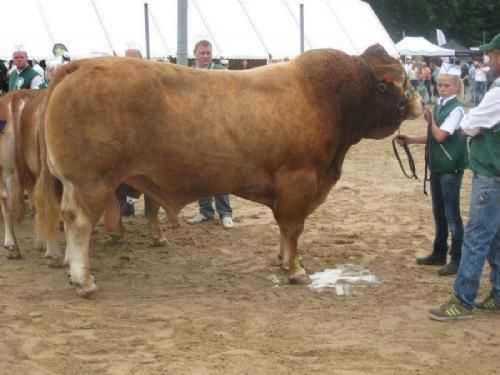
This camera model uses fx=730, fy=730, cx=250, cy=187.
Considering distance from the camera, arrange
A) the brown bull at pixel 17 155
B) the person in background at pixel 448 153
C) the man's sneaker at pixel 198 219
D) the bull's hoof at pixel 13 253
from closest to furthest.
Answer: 1. the person in background at pixel 448 153
2. the brown bull at pixel 17 155
3. the bull's hoof at pixel 13 253
4. the man's sneaker at pixel 198 219

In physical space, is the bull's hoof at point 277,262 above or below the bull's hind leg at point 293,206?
below

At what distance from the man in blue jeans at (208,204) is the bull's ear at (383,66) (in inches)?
87.6

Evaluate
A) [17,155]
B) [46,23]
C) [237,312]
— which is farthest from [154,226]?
[46,23]

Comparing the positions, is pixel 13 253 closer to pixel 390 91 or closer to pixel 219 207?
pixel 219 207

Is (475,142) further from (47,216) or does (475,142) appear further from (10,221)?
(10,221)

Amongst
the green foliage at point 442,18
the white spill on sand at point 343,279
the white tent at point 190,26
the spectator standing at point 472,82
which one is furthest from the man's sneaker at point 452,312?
the green foliage at point 442,18

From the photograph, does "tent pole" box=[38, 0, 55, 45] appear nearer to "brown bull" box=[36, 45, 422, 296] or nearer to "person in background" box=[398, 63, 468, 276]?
"brown bull" box=[36, 45, 422, 296]

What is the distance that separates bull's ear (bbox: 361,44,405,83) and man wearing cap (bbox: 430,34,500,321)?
4.17ft

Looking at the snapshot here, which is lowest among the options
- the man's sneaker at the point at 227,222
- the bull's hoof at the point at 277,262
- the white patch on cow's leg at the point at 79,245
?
the man's sneaker at the point at 227,222

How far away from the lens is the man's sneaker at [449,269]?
21.0 feet

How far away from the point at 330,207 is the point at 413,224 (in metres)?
1.32

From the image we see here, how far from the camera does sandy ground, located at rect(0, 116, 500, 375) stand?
445cm

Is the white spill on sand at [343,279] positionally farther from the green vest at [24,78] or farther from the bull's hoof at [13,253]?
the green vest at [24,78]

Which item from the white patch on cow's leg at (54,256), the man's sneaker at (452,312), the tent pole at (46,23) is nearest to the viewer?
the man's sneaker at (452,312)
